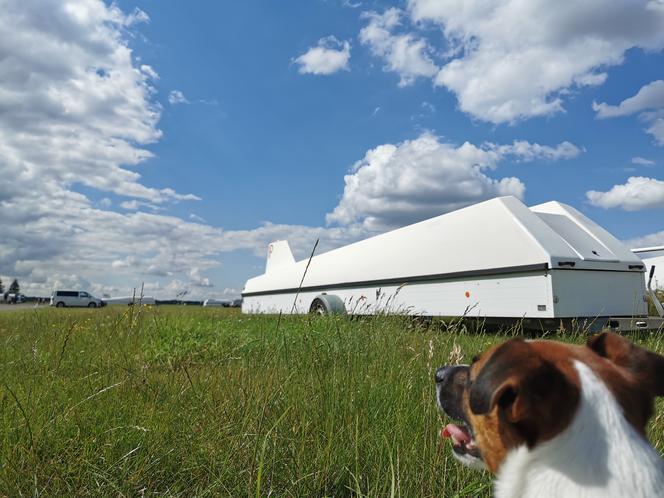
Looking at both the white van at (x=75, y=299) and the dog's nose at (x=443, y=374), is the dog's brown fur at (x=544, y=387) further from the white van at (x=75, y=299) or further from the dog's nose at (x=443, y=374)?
the white van at (x=75, y=299)

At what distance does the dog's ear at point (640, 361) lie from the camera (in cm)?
162

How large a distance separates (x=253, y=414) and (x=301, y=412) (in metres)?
0.32

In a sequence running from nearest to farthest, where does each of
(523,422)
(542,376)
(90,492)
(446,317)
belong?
1. (542,376)
2. (523,422)
3. (90,492)
4. (446,317)

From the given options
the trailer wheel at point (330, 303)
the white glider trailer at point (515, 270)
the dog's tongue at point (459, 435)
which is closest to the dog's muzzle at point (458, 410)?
the dog's tongue at point (459, 435)

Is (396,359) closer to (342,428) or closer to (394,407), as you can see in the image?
(394,407)

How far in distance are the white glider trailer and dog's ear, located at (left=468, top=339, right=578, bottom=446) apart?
181 inches

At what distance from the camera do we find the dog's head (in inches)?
58.1

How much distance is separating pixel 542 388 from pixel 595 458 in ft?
0.86

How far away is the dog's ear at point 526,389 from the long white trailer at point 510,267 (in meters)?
4.62

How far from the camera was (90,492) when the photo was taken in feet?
7.50

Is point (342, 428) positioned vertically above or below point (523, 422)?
below

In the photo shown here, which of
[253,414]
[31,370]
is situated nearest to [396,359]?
[253,414]

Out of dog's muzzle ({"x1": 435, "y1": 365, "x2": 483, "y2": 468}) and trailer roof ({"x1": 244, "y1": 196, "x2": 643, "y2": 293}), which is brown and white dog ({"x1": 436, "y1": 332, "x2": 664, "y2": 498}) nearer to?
dog's muzzle ({"x1": 435, "y1": 365, "x2": 483, "y2": 468})

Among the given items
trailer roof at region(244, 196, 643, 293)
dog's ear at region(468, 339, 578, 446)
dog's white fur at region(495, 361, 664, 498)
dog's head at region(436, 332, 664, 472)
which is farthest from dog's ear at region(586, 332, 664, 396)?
trailer roof at region(244, 196, 643, 293)
